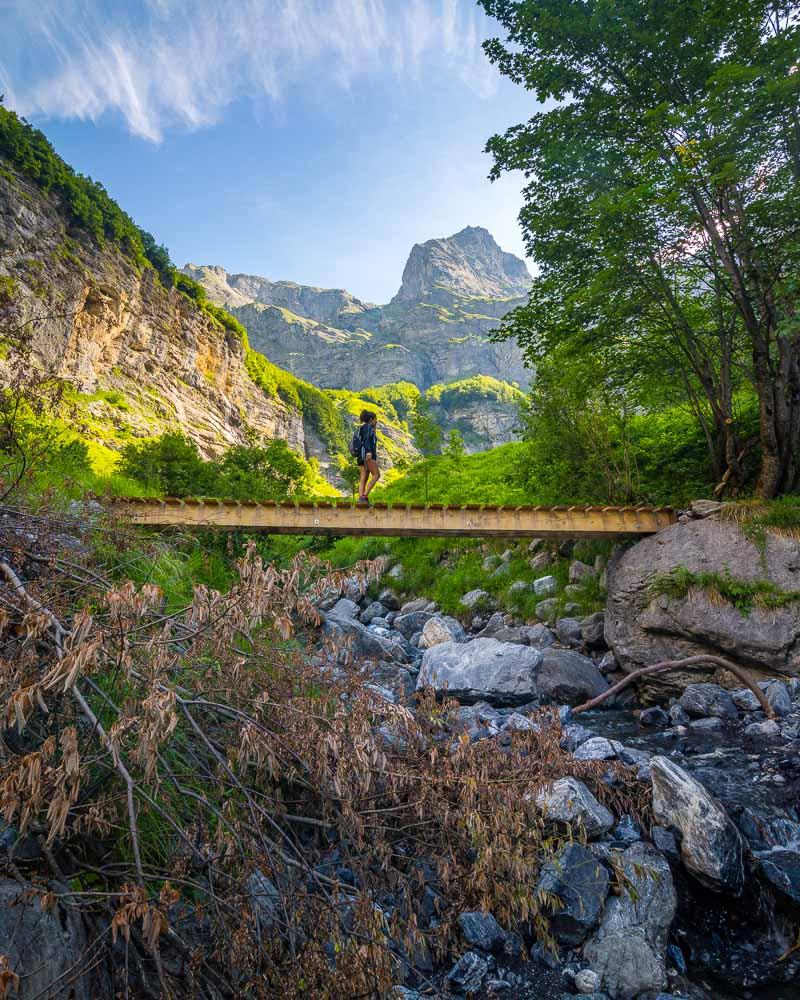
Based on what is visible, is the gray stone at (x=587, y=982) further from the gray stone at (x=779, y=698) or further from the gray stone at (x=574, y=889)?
the gray stone at (x=779, y=698)

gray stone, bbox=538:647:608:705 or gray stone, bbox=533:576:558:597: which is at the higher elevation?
gray stone, bbox=533:576:558:597

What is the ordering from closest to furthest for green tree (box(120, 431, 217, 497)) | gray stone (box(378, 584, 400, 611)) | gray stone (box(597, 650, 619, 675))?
1. gray stone (box(597, 650, 619, 675))
2. gray stone (box(378, 584, 400, 611))
3. green tree (box(120, 431, 217, 497))

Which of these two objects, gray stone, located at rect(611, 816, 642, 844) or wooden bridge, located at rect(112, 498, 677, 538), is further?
wooden bridge, located at rect(112, 498, 677, 538)

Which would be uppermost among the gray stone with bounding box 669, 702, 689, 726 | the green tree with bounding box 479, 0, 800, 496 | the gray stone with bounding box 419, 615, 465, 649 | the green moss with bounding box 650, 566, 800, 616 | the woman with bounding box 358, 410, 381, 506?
the green tree with bounding box 479, 0, 800, 496

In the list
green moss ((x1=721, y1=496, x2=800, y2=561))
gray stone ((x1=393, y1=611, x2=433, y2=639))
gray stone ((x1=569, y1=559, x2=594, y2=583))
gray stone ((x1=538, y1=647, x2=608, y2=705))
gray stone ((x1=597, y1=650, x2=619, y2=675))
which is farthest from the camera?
gray stone ((x1=569, y1=559, x2=594, y2=583))

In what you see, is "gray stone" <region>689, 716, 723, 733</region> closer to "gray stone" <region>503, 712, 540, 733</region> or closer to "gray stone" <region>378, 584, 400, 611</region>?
"gray stone" <region>503, 712, 540, 733</region>

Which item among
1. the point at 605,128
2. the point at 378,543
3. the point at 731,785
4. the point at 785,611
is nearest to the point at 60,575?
the point at 731,785

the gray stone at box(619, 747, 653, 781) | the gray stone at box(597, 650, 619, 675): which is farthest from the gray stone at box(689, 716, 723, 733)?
the gray stone at box(597, 650, 619, 675)

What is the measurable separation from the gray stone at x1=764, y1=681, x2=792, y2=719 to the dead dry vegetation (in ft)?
16.5

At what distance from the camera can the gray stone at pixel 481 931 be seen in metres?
3.42

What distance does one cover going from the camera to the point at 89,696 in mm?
3199

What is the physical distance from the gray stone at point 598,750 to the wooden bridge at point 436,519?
23.0 ft

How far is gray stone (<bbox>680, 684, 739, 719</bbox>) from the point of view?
8.31 m

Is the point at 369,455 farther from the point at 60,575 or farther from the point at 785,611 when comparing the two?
the point at 785,611
